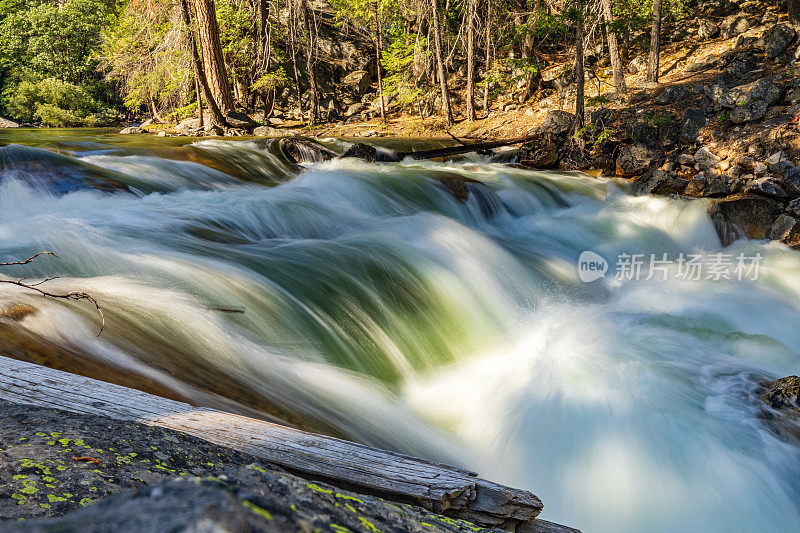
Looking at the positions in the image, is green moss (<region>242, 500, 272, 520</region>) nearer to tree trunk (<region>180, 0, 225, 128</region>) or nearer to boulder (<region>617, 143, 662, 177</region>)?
boulder (<region>617, 143, 662, 177</region>)

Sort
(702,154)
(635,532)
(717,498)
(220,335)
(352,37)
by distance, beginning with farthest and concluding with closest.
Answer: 1. (352,37)
2. (702,154)
3. (220,335)
4. (717,498)
5. (635,532)

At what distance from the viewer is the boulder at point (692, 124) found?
9.70 meters

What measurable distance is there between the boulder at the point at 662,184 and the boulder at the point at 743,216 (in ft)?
3.19

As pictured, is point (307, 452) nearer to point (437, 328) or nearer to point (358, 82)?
point (437, 328)

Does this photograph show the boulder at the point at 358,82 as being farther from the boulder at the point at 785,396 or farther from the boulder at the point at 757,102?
the boulder at the point at 785,396

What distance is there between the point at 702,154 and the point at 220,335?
8930 mm

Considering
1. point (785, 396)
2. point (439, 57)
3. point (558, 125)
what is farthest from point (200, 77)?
point (785, 396)

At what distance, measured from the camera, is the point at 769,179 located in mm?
7828

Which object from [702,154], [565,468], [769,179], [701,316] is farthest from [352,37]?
[565,468]

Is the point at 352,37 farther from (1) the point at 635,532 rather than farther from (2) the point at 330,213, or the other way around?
(1) the point at 635,532

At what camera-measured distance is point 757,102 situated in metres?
9.27

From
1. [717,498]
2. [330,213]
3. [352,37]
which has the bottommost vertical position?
[717,498]

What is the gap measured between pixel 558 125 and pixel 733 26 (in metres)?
9.50

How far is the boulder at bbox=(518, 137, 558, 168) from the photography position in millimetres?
11469
